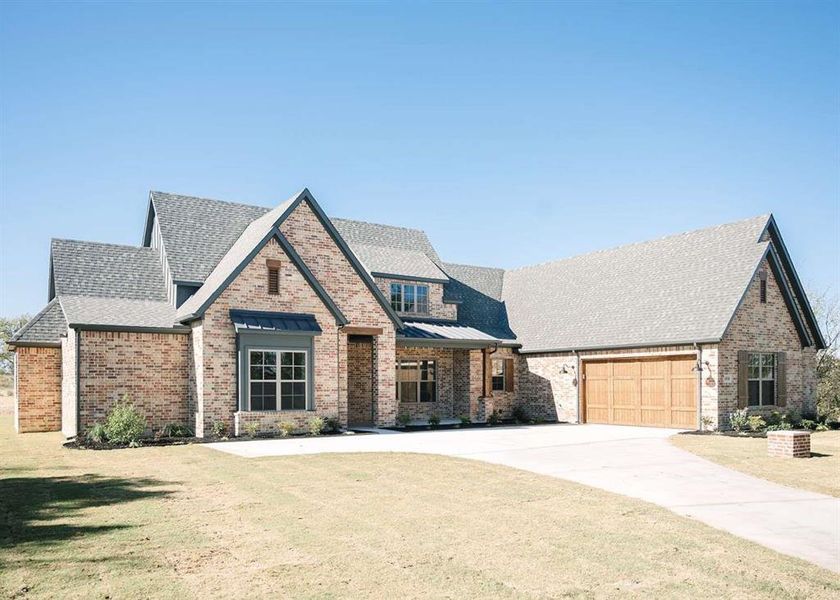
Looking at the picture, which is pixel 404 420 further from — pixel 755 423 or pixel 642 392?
pixel 755 423

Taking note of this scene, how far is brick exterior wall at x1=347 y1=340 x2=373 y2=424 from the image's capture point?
25328 mm

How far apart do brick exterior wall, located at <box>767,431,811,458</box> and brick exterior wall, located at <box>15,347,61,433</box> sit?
74.0 feet

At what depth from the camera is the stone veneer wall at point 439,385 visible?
1085 inches

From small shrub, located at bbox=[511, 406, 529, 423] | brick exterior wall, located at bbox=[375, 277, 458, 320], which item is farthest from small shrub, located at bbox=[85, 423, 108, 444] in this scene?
small shrub, located at bbox=[511, 406, 529, 423]

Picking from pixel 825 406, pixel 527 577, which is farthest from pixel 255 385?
pixel 825 406

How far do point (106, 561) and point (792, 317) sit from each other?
2501cm

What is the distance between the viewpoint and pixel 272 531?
8.62 metres

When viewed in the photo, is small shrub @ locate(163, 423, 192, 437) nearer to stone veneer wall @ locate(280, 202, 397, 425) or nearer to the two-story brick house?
the two-story brick house

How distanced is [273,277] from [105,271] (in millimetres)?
6590

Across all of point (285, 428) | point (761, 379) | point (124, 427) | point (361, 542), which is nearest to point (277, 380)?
point (285, 428)

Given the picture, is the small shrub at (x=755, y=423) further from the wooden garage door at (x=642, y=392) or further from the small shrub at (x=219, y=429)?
the small shrub at (x=219, y=429)

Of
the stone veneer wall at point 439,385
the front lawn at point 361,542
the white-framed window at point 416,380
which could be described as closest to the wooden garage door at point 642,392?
the stone veneer wall at point 439,385

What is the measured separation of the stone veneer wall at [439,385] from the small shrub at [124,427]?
11.1 metres

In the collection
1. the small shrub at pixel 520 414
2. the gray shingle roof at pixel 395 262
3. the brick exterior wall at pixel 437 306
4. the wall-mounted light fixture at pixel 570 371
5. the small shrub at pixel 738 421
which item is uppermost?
the gray shingle roof at pixel 395 262
